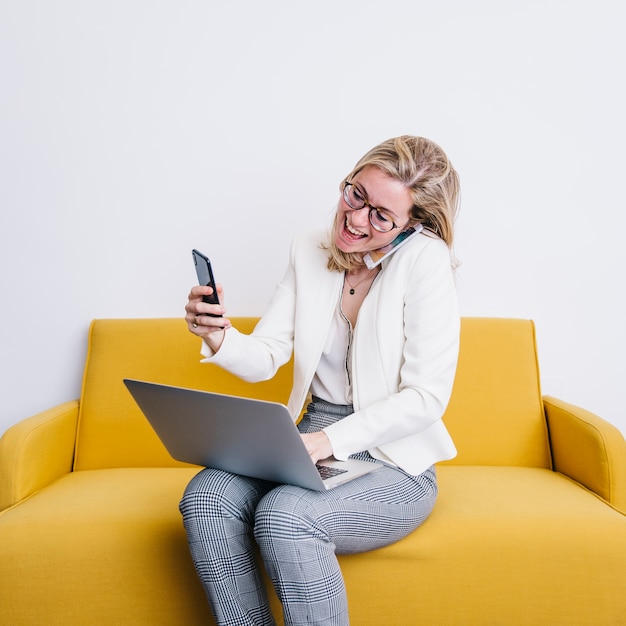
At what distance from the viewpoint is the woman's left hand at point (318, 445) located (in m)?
1.42

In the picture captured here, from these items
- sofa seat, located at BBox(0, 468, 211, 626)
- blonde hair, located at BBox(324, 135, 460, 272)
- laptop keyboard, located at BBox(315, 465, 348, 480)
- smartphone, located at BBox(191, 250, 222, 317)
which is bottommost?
sofa seat, located at BBox(0, 468, 211, 626)

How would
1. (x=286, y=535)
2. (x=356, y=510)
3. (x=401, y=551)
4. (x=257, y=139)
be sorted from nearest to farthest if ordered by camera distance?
(x=286, y=535) < (x=356, y=510) < (x=401, y=551) < (x=257, y=139)

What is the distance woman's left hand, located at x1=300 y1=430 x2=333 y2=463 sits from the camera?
56.0 inches

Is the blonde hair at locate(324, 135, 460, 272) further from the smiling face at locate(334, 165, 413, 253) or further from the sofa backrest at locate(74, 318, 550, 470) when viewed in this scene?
the sofa backrest at locate(74, 318, 550, 470)

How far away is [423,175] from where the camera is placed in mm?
1611

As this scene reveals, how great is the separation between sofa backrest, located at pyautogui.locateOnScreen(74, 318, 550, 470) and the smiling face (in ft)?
2.09

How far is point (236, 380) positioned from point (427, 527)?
2.63 feet

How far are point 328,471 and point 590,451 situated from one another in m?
0.80

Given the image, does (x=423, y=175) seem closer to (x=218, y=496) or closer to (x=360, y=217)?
(x=360, y=217)

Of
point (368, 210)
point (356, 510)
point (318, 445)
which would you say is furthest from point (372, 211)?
point (356, 510)

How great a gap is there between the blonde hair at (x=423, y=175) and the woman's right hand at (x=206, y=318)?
1.28 ft

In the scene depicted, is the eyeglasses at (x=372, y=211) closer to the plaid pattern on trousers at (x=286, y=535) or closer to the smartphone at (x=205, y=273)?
the smartphone at (x=205, y=273)

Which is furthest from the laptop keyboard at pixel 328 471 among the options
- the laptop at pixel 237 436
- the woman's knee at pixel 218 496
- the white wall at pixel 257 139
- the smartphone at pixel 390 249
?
the white wall at pixel 257 139

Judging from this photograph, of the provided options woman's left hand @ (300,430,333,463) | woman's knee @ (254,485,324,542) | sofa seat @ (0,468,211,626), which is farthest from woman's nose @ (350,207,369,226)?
sofa seat @ (0,468,211,626)
